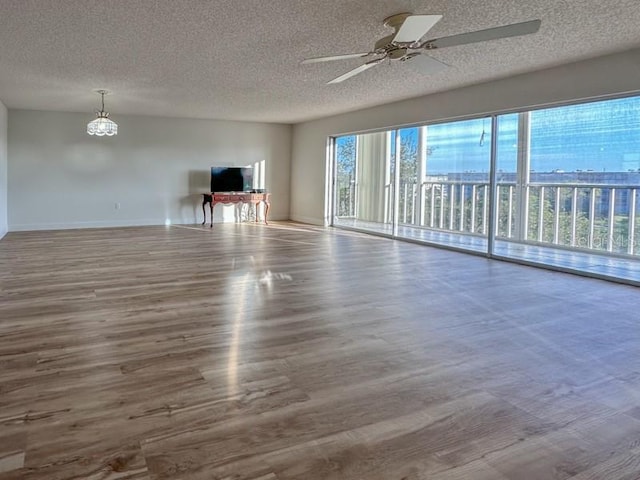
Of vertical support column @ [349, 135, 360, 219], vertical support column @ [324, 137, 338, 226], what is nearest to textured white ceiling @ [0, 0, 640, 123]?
vertical support column @ [324, 137, 338, 226]

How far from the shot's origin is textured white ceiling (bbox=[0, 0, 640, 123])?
11.7 ft

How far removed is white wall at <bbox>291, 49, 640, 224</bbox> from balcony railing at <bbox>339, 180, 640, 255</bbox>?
132cm

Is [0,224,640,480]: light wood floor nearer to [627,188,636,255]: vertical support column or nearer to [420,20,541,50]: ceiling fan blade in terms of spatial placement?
[627,188,636,255]: vertical support column

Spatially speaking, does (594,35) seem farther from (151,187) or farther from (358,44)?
(151,187)

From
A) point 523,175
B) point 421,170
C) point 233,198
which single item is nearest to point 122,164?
point 233,198

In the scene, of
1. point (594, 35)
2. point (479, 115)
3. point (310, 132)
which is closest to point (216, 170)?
point (310, 132)

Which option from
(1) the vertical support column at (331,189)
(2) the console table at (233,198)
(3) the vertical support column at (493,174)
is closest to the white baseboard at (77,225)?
(2) the console table at (233,198)

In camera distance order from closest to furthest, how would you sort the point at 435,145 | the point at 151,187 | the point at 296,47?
the point at 296,47 → the point at 435,145 → the point at 151,187

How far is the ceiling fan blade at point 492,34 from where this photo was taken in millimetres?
3088

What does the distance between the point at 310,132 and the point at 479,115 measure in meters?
4.70

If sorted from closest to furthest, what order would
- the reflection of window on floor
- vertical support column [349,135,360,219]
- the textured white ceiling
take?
the textured white ceiling → the reflection of window on floor → vertical support column [349,135,360,219]

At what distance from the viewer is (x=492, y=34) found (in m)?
3.27

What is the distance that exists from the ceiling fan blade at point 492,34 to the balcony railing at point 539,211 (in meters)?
3.37

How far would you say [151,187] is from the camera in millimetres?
9914
